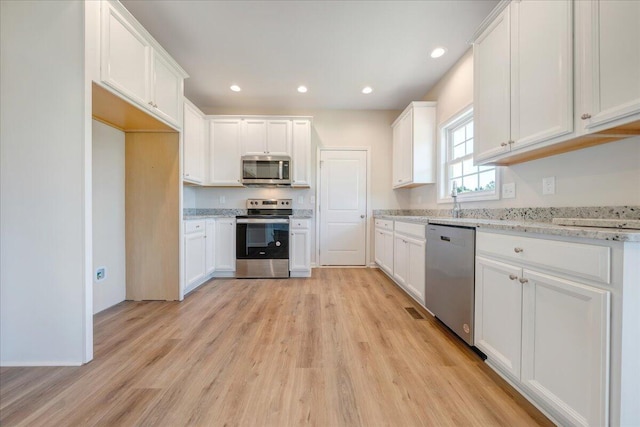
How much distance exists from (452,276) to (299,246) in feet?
7.06

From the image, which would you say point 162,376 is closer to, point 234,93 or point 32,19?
point 32,19

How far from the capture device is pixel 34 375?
144 centimetres

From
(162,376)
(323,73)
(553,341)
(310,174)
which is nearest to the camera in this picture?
(553,341)

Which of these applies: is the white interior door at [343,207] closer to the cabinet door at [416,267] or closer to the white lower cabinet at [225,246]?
the white lower cabinet at [225,246]

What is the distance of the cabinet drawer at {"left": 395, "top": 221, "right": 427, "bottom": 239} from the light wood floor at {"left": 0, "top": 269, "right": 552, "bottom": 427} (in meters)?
0.79

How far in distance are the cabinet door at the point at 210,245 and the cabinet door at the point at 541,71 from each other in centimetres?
335

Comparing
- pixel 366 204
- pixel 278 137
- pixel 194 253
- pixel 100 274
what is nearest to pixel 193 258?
pixel 194 253

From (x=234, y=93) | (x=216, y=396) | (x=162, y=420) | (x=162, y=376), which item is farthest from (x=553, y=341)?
(x=234, y=93)

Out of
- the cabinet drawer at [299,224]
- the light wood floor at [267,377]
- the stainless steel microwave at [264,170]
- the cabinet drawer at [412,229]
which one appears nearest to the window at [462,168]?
the cabinet drawer at [412,229]

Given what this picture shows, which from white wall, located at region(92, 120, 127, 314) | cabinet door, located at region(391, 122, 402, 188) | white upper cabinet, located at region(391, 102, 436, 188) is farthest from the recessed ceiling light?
white wall, located at region(92, 120, 127, 314)

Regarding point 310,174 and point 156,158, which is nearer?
point 156,158

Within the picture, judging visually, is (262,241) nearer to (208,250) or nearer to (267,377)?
(208,250)

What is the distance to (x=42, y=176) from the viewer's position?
1522 mm

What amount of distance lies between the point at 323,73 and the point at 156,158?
7.16 feet
